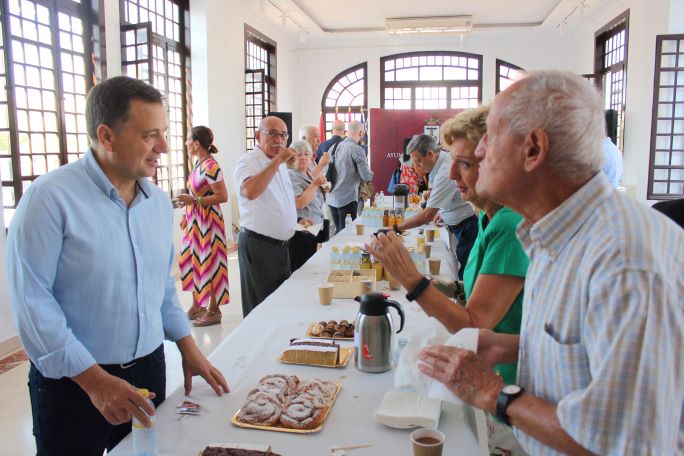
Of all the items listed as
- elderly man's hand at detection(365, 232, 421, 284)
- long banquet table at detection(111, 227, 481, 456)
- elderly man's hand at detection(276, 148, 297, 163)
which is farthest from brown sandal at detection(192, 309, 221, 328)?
elderly man's hand at detection(365, 232, 421, 284)

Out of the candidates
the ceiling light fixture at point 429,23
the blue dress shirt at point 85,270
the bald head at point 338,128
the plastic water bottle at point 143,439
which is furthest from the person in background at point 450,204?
the ceiling light fixture at point 429,23

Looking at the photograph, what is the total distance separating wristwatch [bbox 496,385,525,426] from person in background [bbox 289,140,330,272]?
3.09m

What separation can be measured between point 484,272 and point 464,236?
7.96 feet

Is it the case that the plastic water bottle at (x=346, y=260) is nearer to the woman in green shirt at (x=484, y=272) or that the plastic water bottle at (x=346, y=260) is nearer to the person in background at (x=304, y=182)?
the woman in green shirt at (x=484, y=272)

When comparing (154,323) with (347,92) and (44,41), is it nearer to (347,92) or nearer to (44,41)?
(44,41)

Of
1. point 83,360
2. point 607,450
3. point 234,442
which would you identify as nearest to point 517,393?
point 607,450

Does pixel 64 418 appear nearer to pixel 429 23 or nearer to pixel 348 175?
pixel 348 175

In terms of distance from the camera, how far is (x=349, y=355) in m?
1.72

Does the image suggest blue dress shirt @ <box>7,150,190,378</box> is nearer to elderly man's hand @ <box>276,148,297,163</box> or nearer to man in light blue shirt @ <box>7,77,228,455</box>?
man in light blue shirt @ <box>7,77,228,455</box>

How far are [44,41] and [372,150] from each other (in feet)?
16.9

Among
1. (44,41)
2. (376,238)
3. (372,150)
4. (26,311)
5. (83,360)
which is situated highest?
(44,41)

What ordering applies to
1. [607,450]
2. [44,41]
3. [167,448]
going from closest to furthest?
[607,450] → [167,448] → [44,41]

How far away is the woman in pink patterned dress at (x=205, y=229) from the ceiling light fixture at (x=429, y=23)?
6625 millimetres

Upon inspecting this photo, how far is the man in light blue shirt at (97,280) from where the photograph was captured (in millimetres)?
1258
